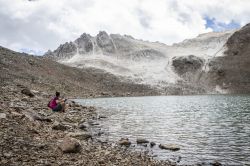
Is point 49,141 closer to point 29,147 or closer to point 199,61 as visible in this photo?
point 29,147

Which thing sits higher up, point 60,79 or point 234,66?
point 234,66

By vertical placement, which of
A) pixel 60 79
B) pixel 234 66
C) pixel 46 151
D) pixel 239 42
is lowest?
pixel 46 151

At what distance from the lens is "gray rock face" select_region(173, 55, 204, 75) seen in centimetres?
17762

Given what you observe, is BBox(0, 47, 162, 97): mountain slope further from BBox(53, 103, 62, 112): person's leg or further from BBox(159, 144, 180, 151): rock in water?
BBox(159, 144, 180, 151): rock in water

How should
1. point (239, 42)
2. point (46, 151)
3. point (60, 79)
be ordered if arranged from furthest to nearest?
point (239, 42), point (60, 79), point (46, 151)

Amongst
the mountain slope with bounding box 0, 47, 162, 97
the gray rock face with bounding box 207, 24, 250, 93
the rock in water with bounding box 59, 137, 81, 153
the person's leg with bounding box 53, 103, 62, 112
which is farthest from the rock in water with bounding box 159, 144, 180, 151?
the gray rock face with bounding box 207, 24, 250, 93

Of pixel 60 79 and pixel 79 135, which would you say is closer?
pixel 79 135

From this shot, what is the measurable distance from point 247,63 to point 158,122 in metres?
142

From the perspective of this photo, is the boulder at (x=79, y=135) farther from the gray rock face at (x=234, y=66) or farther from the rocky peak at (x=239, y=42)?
the rocky peak at (x=239, y=42)

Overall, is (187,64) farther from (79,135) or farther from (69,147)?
(69,147)

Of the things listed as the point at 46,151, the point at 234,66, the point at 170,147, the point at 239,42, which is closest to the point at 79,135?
the point at 170,147

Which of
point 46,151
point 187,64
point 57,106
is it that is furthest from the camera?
point 187,64

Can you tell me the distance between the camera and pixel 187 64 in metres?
181

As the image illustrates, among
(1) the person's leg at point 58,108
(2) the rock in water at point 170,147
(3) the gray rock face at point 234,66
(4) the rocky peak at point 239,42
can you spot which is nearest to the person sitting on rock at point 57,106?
(1) the person's leg at point 58,108
